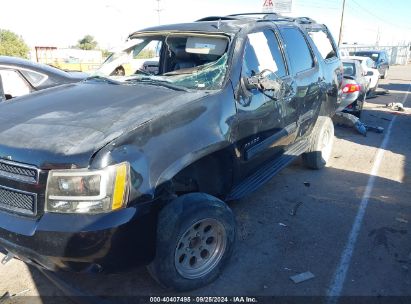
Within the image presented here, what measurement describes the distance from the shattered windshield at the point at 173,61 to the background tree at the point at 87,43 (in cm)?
7026

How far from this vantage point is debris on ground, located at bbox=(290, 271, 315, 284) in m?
3.28

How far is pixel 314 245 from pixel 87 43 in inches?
2934

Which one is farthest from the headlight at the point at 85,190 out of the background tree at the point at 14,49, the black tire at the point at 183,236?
the background tree at the point at 14,49

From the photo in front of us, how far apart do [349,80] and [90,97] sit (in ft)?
21.6

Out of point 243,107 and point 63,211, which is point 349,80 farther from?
point 63,211

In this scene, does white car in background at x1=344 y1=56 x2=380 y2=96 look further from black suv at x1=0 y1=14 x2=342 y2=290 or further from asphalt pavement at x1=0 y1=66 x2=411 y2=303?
black suv at x1=0 y1=14 x2=342 y2=290

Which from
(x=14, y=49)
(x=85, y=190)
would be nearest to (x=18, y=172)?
(x=85, y=190)

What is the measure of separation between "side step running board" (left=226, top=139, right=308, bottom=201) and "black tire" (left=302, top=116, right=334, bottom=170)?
1.25ft

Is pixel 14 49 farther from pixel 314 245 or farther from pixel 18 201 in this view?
pixel 314 245

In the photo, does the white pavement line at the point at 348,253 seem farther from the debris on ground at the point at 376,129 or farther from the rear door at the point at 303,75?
the debris on ground at the point at 376,129

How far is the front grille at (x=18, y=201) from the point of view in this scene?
2535 millimetres

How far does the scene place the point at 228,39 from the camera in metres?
3.83

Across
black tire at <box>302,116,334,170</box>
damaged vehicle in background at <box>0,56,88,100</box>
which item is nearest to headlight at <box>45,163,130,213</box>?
black tire at <box>302,116,334,170</box>

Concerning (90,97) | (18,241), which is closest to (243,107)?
(90,97)
